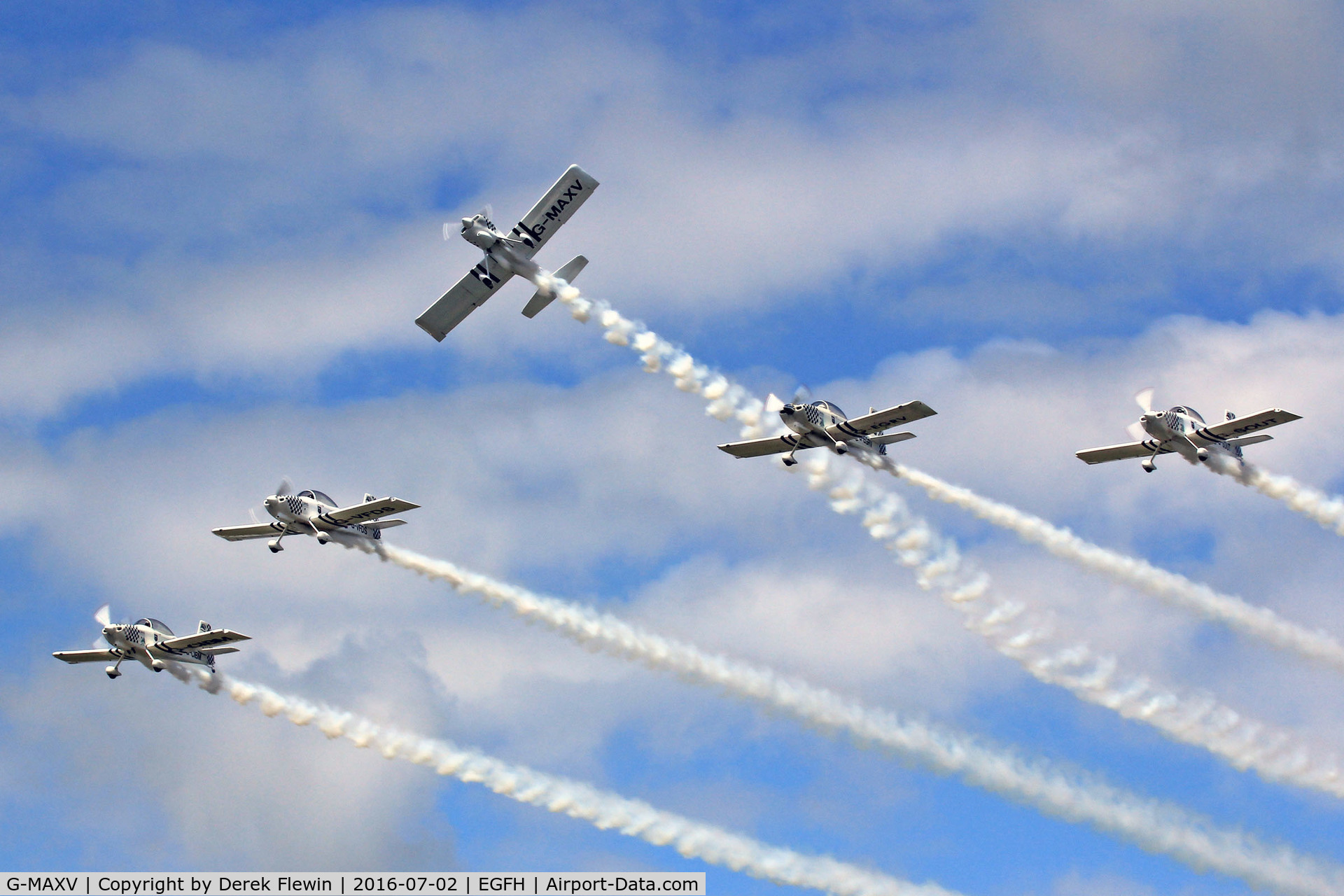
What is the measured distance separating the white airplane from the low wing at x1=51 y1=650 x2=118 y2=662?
71.0 feet

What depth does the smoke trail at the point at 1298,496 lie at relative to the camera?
69062 mm

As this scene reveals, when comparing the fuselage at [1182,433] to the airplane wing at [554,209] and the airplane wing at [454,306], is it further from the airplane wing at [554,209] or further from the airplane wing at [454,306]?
the airplane wing at [454,306]

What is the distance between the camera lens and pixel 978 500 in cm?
7025

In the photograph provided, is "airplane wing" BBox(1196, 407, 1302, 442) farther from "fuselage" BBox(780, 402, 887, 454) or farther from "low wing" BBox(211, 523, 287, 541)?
"low wing" BBox(211, 523, 287, 541)

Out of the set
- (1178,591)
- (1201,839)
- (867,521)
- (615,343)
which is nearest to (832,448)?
(867,521)

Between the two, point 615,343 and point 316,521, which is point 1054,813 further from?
point 316,521

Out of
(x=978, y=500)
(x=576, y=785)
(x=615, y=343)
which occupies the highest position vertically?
(x=615, y=343)

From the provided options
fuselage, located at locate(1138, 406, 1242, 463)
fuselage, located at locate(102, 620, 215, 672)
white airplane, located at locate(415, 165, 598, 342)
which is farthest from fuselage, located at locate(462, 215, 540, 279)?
fuselage, located at locate(1138, 406, 1242, 463)

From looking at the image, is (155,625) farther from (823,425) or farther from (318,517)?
(823,425)

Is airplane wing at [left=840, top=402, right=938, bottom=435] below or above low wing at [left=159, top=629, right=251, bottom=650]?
above

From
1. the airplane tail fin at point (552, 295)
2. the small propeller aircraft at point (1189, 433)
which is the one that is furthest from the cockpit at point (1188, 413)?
the airplane tail fin at point (552, 295)

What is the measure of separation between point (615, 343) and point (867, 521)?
1214 centimetres

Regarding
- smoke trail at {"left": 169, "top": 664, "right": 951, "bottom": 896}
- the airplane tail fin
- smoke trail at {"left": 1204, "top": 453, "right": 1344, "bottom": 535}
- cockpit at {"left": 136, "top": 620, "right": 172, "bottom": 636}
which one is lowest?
smoke trail at {"left": 169, "top": 664, "right": 951, "bottom": 896}

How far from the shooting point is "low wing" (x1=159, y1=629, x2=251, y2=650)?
68.1m
